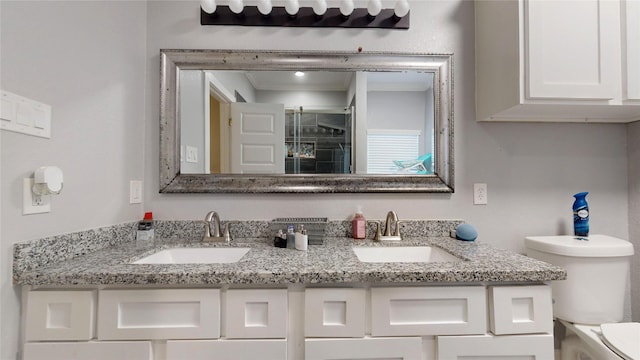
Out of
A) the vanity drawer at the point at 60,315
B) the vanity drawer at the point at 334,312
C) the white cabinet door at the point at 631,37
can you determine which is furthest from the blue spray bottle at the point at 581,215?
the vanity drawer at the point at 60,315

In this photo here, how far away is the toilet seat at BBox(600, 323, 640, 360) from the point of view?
94 cm

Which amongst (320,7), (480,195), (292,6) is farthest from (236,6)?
(480,195)

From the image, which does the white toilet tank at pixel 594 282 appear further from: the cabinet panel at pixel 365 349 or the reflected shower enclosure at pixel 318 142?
the reflected shower enclosure at pixel 318 142

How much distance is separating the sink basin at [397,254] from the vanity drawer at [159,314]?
→ 645 mm

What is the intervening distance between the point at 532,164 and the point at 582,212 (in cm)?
31

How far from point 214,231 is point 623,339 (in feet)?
5.57

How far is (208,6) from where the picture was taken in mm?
1342

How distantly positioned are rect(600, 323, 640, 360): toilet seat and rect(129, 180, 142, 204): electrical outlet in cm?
205

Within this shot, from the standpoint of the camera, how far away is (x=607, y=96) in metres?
1.14

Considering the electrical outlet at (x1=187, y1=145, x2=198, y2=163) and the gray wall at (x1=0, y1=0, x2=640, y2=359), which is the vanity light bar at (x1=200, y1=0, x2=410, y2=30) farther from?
the electrical outlet at (x1=187, y1=145, x2=198, y2=163)

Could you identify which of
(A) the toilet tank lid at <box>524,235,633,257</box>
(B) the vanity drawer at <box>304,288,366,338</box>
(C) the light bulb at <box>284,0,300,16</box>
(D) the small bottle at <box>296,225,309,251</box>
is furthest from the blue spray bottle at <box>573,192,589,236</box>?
(C) the light bulb at <box>284,0,300,16</box>

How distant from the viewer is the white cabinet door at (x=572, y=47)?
1.13m

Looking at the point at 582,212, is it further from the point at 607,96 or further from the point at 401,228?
the point at 401,228

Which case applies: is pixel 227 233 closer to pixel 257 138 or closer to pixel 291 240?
pixel 291 240
